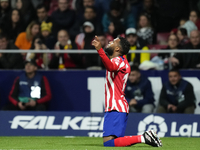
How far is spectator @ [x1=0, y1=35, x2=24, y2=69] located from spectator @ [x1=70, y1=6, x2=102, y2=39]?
197 cm

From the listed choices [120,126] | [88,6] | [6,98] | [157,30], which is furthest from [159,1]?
[120,126]

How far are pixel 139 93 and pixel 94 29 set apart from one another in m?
2.47

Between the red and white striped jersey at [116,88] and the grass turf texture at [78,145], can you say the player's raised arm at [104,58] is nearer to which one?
the red and white striped jersey at [116,88]

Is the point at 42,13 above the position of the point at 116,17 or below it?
above

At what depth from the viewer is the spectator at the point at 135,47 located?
1032cm

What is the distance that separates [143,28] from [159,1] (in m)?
1.51

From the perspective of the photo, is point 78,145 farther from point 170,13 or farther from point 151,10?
point 170,13

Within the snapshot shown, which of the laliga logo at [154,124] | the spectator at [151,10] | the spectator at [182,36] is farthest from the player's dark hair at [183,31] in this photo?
the laliga logo at [154,124]

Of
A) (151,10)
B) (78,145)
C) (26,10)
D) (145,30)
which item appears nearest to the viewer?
(78,145)

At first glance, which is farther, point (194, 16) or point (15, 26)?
point (15, 26)

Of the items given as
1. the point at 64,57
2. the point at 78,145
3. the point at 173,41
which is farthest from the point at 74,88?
the point at 78,145

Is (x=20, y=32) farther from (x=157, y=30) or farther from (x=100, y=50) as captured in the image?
(x=100, y=50)

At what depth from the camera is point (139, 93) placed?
1016 centimetres

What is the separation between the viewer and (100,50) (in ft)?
20.4
